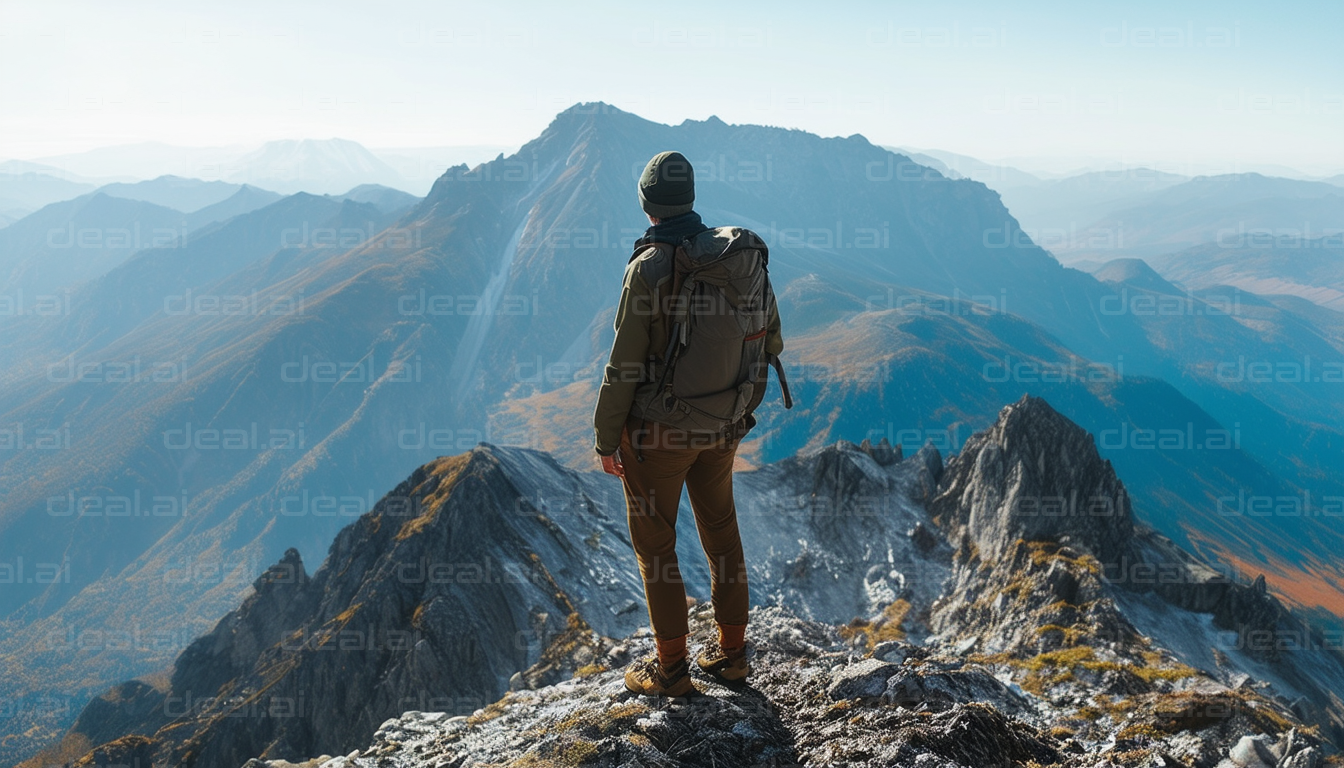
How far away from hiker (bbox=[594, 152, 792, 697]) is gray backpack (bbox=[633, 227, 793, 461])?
0.01 m

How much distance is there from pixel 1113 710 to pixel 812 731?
29.9 ft

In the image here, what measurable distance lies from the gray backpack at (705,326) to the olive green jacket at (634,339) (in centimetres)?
10

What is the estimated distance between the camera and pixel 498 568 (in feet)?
123

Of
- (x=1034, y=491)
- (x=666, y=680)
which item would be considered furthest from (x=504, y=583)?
(x=1034, y=491)

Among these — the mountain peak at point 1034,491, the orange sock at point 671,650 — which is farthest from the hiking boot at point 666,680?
the mountain peak at point 1034,491

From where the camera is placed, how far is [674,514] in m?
8.77

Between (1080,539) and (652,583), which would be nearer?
(652,583)

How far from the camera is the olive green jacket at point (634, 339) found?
7.73 meters

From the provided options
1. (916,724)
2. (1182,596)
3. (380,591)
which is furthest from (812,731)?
(1182,596)

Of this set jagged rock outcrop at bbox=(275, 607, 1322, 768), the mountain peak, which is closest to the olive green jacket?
jagged rock outcrop at bbox=(275, 607, 1322, 768)

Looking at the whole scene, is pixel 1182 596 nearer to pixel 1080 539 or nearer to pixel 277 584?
pixel 1080 539

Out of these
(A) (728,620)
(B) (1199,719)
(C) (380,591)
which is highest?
(A) (728,620)

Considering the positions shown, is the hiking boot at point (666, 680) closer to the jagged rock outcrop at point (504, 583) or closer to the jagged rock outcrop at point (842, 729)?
the jagged rock outcrop at point (842, 729)

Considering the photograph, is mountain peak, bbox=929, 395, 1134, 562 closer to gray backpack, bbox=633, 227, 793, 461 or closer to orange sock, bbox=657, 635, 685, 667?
orange sock, bbox=657, 635, 685, 667
